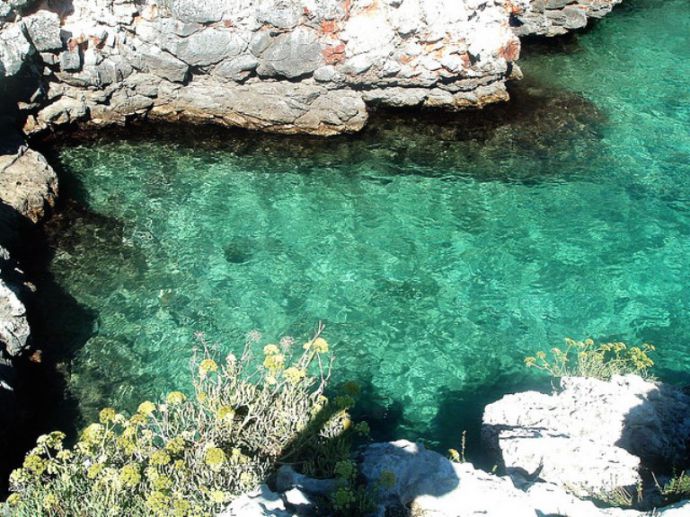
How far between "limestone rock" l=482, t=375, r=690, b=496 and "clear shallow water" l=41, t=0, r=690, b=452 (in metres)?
0.84

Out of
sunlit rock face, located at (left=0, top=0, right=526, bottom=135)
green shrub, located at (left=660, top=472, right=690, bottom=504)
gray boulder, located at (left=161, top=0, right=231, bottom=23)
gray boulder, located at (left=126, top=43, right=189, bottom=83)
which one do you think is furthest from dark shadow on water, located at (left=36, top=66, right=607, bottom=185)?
green shrub, located at (left=660, top=472, right=690, bottom=504)

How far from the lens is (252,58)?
1113 cm

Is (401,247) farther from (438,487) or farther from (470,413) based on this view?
(438,487)

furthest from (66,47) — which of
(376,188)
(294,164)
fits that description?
(376,188)

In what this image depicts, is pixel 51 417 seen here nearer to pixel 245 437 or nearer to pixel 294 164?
pixel 245 437

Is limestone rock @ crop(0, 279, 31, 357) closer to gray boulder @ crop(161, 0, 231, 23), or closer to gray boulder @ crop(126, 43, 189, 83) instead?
gray boulder @ crop(126, 43, 189, 83)

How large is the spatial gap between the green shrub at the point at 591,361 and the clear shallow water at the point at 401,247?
0.87ft

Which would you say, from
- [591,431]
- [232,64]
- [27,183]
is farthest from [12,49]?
[591,431]

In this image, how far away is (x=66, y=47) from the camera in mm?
10680

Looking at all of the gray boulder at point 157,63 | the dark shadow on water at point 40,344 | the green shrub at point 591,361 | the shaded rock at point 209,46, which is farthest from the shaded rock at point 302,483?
the gray boulder at point 157,63

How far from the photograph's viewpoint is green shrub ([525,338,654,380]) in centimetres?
696

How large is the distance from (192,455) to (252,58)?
26.3 feet

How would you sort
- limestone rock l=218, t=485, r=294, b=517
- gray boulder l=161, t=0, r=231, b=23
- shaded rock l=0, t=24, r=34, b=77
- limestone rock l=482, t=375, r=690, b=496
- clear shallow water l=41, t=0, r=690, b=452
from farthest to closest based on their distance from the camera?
gray boulder l=161, t=0, r=231, b=23, shaded rock l=0, t=24, r=34, b=77, clear shallow water l=41, t=0, r=690, b=452, limestone rock l=482, t=375, r=690, b=496, limestone rock l=218, t=485, r=294, b=517

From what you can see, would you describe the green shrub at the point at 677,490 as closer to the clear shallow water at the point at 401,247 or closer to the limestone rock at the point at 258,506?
the clear shallow water at the point at 401,247
